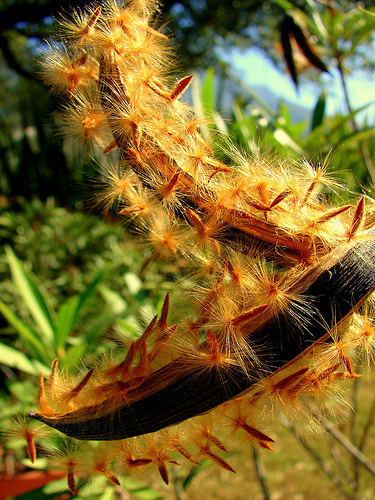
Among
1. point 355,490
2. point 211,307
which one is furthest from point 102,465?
point 355,490

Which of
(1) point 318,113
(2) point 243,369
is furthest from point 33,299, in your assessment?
(1) point 318,113

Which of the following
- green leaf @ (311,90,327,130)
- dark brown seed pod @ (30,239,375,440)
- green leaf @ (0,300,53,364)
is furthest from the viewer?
green leaf @ (311,90,327,130)

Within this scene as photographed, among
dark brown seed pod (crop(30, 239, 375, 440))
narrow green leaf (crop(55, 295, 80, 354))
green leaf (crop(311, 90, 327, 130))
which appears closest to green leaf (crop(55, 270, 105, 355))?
→ narrow green leaf (crop(55, 295, 80, 354))

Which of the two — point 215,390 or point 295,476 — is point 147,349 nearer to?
point 215,390

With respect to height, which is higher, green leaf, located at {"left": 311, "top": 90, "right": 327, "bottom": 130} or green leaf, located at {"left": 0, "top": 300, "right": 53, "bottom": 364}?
green leaf, located at {"left": 311, "top": 90, "right": 327, "bottom": 130}

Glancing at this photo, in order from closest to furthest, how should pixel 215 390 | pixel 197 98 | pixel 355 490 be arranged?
pixel 215 390, pixel 355 490, pixel 197 98

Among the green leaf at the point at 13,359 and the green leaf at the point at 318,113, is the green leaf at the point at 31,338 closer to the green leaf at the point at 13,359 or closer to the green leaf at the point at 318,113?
the green leaf at the point at 13,359

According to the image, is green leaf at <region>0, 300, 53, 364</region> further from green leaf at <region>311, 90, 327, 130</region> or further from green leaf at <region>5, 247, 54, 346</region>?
green leaf at <region>311, 90, 327, 130</region>

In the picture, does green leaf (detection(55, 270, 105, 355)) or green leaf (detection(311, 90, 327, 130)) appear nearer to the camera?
green leaf (detection(55, 270, 105, 355))
